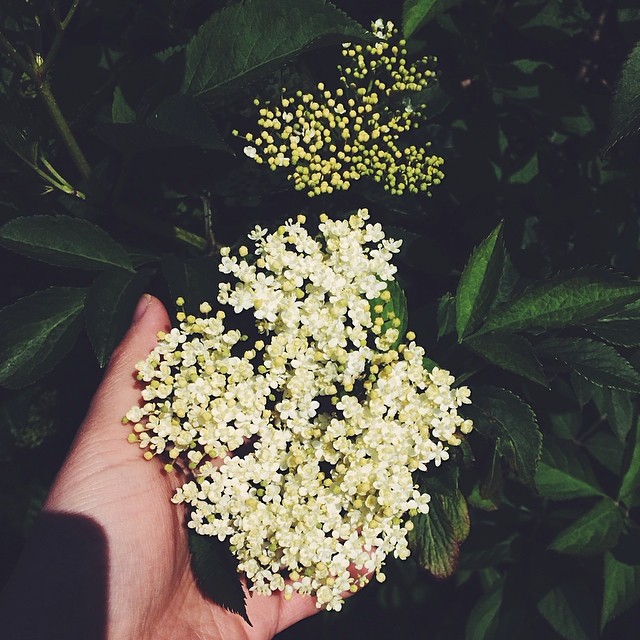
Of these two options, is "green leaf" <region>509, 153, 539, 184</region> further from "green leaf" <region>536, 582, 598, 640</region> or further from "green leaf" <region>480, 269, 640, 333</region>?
"green leaf" <region>536, 582, 598, 640</region>

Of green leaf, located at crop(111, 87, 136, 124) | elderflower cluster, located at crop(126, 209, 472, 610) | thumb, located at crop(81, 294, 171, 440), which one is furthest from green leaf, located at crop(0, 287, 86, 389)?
green leaf, located at crop(111, 87, 136, 124)

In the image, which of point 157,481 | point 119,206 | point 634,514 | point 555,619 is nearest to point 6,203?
point 119,206

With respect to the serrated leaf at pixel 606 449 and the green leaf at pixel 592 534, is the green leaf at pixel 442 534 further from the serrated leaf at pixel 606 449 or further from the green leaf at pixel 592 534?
the serrated leaf at pixel 606 449

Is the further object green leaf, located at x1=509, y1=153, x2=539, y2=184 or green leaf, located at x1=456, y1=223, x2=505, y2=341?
green leaf, located at x1=509, y1=153, x2=539, y2=184

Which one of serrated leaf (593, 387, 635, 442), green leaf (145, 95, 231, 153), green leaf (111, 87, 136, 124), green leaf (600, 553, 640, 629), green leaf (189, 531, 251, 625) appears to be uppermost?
green leaf (145, 95, 231, 153)

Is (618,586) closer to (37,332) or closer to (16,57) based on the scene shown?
(37,332)
